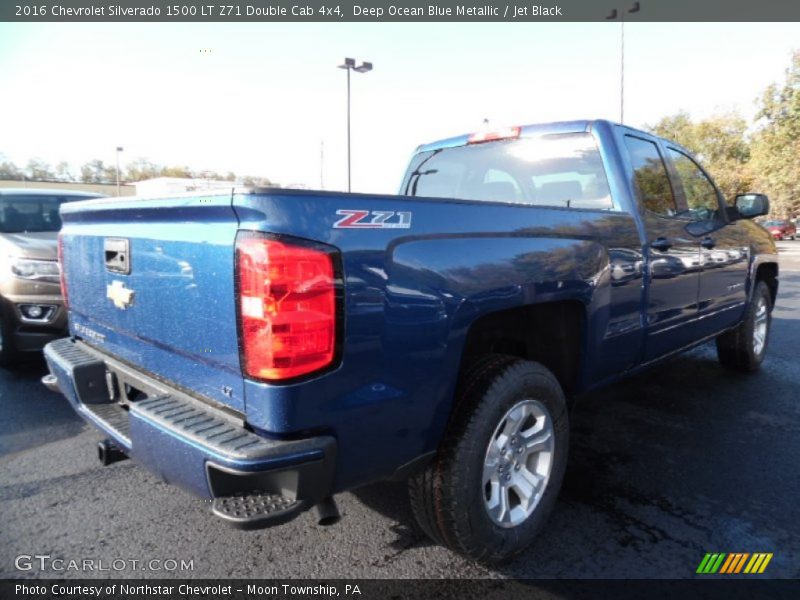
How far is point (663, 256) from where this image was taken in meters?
3.12

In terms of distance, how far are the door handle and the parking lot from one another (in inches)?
50.9

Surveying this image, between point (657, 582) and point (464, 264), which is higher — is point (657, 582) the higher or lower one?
the lower one

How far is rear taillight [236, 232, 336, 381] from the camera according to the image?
4.97ft

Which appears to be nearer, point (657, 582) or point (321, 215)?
point (321, 215)

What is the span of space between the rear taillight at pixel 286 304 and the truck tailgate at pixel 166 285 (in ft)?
0.32

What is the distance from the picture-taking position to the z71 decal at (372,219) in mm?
1604

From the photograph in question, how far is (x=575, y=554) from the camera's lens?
227 centimetres

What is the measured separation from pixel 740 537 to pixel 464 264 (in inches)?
73.9

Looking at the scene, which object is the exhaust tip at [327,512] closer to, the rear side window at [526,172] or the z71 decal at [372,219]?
the z71 decal at [372,219]

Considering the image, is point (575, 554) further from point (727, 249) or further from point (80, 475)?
point (727, 249)

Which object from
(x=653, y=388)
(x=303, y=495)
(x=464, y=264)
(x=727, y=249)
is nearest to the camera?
(x=303, y=495)

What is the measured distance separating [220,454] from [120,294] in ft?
3.38

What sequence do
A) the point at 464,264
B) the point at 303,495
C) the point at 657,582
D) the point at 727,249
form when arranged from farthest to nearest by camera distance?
the point at 727,249 → the point at 657,582 → the point at 464,264 → the point at 303,495

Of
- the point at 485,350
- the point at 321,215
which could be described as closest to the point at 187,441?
the point at 321,215
